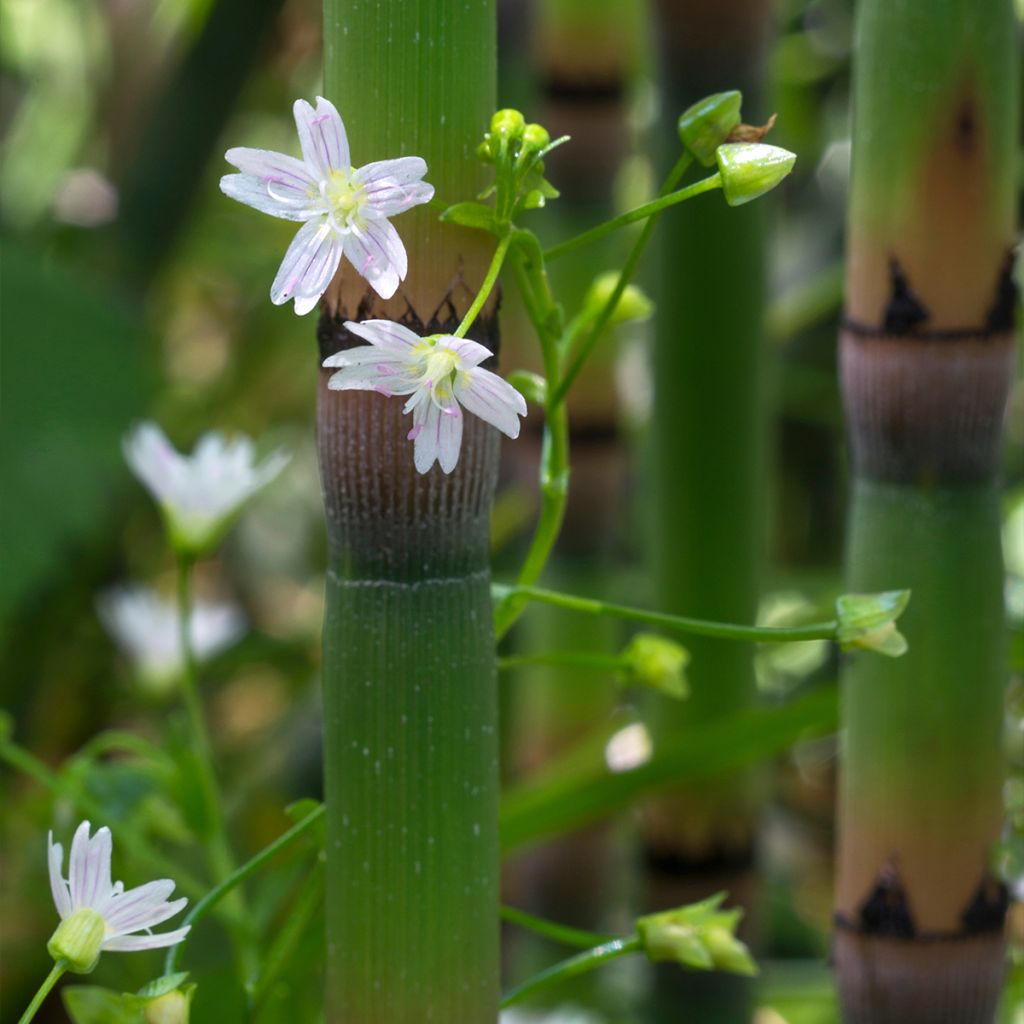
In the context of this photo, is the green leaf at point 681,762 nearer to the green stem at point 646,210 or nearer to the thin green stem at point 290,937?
the thin green stem at point 290,937

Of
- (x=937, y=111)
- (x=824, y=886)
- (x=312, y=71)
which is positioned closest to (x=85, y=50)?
(x=312, y=71)

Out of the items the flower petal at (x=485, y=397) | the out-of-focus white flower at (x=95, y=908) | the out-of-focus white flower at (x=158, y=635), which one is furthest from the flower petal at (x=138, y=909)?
the out-of-focus white flower at (x=158, y=635)

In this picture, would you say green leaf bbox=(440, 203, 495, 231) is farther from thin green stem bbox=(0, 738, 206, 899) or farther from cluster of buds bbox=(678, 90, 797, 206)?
thin green stem bbox=(0, 738, 206, 899)

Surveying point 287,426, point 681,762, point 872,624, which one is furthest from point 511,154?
point 287,426

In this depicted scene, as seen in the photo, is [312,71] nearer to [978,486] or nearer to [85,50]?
[85,50]

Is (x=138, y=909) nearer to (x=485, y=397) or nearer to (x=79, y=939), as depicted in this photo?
(x=79, y=939)
